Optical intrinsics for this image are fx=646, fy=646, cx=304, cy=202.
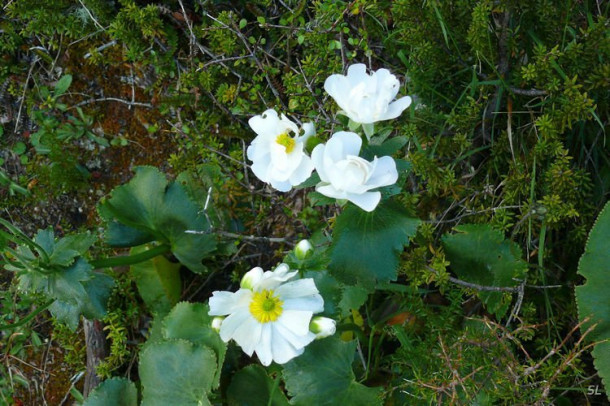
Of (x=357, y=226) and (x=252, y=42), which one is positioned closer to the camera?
(x=357, y=226)

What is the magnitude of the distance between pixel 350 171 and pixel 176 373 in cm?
107

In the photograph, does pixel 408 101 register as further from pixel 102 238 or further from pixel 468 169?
pixel 102 238

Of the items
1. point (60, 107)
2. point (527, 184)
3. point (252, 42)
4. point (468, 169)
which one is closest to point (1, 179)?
point (60, 107)

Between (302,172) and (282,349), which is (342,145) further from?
(282,349)

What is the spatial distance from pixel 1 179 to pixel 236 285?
1.03 meters

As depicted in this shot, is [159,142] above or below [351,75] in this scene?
below

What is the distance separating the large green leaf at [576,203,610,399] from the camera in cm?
181

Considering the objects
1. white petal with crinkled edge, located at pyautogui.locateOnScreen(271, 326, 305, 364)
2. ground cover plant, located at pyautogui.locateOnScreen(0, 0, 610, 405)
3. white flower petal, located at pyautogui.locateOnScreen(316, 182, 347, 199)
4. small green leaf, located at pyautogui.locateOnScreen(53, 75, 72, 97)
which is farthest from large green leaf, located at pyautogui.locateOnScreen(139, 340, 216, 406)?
small green leaf, located at pyautogui.locateOnScreen(53, 75, 72, 97)

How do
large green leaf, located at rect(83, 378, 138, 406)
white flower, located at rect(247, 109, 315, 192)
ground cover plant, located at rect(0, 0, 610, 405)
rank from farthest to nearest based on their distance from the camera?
1. large green leaf, located at rect(83, 378, 138, 406)
2. ground cover plant, located at rect(0, 0, 610, 405)
3. white flower, located at rect(247, 109, 315, 192)

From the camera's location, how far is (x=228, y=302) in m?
1.53

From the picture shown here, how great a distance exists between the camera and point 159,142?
253 cm

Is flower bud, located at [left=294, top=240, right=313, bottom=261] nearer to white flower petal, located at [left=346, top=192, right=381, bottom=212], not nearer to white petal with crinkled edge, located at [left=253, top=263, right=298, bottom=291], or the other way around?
white petal with crinkled edge, located at [left=253, top=263, right=298, bottom=291]

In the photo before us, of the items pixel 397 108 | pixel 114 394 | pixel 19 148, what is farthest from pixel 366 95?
pixel 19 148

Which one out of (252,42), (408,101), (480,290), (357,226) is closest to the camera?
(408,101)
